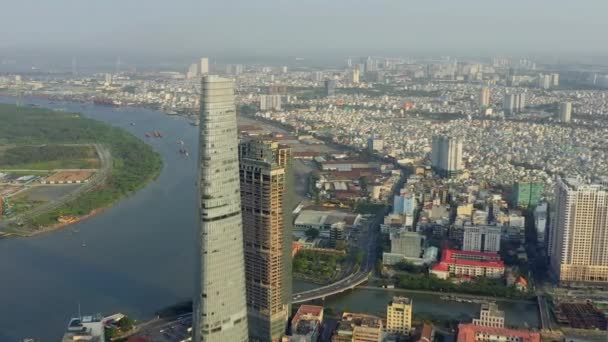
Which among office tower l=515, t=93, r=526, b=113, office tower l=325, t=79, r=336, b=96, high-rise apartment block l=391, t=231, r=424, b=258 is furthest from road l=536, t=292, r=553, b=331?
office tower l=325, t=79, r=336, b=96

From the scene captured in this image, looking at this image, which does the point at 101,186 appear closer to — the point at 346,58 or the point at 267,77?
the point at 267,77

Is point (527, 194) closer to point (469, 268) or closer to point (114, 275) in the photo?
point (469, 268)

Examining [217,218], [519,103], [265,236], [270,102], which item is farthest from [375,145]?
[217,218]

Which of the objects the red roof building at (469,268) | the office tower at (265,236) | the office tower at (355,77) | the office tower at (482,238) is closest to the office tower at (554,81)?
the office tower at (355,77)

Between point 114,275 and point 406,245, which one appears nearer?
point 114,275

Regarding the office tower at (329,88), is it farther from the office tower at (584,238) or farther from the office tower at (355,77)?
the office tower at (584,238)

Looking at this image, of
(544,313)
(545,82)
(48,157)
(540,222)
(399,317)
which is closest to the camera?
(399,317)

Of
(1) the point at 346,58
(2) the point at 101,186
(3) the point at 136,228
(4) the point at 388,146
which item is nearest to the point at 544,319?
(3) the point at 136,228
